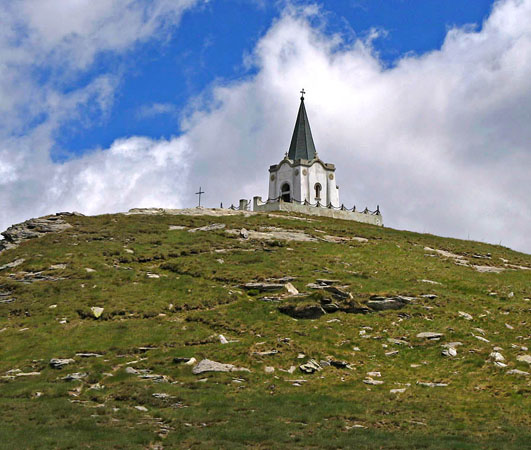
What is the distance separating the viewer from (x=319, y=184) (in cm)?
10025

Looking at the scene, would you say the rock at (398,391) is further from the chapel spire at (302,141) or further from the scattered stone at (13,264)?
the chapel spire at (302,141)

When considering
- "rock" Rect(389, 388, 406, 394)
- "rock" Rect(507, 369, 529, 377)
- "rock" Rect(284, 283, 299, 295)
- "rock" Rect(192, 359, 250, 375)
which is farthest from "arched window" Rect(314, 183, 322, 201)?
"rock" Rect(389, 388, 406, 394)

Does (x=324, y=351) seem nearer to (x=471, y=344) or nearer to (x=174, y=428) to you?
(x=471, y=344)

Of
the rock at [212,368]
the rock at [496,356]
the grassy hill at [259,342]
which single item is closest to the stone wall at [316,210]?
the grassy hill at [259,342]

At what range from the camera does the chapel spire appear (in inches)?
3999

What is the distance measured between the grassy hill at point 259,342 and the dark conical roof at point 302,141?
40.8 m

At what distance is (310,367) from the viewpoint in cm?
3161

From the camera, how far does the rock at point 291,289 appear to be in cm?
4288

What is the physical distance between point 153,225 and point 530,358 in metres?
42.2

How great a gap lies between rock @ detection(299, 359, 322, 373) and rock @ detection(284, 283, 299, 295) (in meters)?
11.0

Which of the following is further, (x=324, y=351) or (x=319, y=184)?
(x=319, y=184)

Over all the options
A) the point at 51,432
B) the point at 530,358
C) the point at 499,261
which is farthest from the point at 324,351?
the point at 499,261

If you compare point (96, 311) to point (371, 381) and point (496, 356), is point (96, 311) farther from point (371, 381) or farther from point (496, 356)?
point (496, 356)

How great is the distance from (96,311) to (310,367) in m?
15.8
